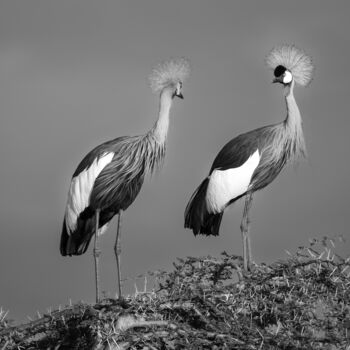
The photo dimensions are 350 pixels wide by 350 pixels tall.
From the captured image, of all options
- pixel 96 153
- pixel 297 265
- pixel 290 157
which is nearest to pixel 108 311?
pixel 297 265

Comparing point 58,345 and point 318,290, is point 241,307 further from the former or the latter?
point 58,345

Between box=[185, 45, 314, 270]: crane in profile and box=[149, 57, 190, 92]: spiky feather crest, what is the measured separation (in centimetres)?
89

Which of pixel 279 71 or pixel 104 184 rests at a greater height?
pixel 279 71

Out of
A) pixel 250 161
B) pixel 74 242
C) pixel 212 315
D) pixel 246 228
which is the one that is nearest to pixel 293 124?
pixel 250 161

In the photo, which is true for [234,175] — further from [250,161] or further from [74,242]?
[74,242]

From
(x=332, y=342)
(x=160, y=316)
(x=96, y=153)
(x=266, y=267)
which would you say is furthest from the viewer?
(x=96, y=153)

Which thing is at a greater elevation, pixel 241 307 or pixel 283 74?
pixel 283 74

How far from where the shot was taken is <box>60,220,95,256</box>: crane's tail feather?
10883 millimetres

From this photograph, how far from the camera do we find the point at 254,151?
35.7ft

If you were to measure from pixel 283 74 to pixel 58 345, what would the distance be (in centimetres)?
505

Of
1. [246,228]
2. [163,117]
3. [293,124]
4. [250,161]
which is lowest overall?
[246,228]

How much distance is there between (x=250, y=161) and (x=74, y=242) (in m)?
2.01

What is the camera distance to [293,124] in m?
11.2

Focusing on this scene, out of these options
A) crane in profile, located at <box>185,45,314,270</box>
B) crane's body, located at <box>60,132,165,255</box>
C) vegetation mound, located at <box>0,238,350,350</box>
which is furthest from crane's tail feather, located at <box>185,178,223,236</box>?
vegetation mound, located at <box>0,238,350,350</box>
